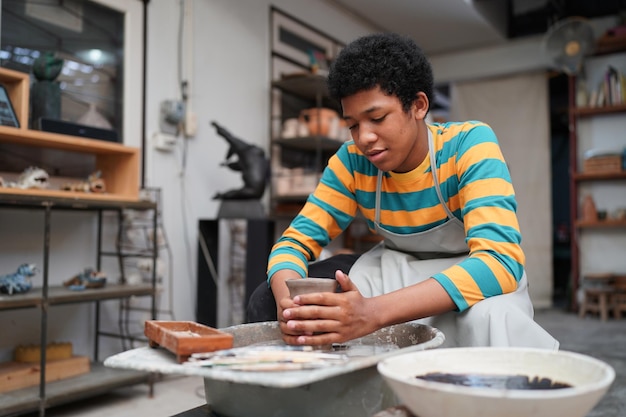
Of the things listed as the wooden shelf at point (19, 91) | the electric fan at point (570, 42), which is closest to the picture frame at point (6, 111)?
the wooden shelf at point (19, 91)

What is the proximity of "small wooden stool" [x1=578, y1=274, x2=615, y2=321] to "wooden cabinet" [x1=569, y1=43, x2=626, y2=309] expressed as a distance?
164mm

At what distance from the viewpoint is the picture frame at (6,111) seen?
2.32m

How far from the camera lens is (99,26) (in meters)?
3.02

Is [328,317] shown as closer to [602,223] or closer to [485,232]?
[485,232]

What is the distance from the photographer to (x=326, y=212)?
1.54 meters

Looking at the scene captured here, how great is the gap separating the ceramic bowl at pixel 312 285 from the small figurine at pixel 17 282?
1640 millimetres

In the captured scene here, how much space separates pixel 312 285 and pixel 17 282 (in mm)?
1692

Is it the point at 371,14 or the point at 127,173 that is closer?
the point at 127,173

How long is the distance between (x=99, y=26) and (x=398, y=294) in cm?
255

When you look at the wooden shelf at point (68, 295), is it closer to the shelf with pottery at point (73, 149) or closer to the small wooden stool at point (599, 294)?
the shelf with pottery at point (73, 149)

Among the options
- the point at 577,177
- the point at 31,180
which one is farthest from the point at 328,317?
the point at 577,177

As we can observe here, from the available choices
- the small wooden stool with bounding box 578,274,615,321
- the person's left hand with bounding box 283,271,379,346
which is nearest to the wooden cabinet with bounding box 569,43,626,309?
the small wooden stool with bounding box 578,274,615,321

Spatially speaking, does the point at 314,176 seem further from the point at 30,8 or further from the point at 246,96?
the point at 30,8

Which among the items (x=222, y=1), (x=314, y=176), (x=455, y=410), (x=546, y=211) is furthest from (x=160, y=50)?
(x=546, y=211)
